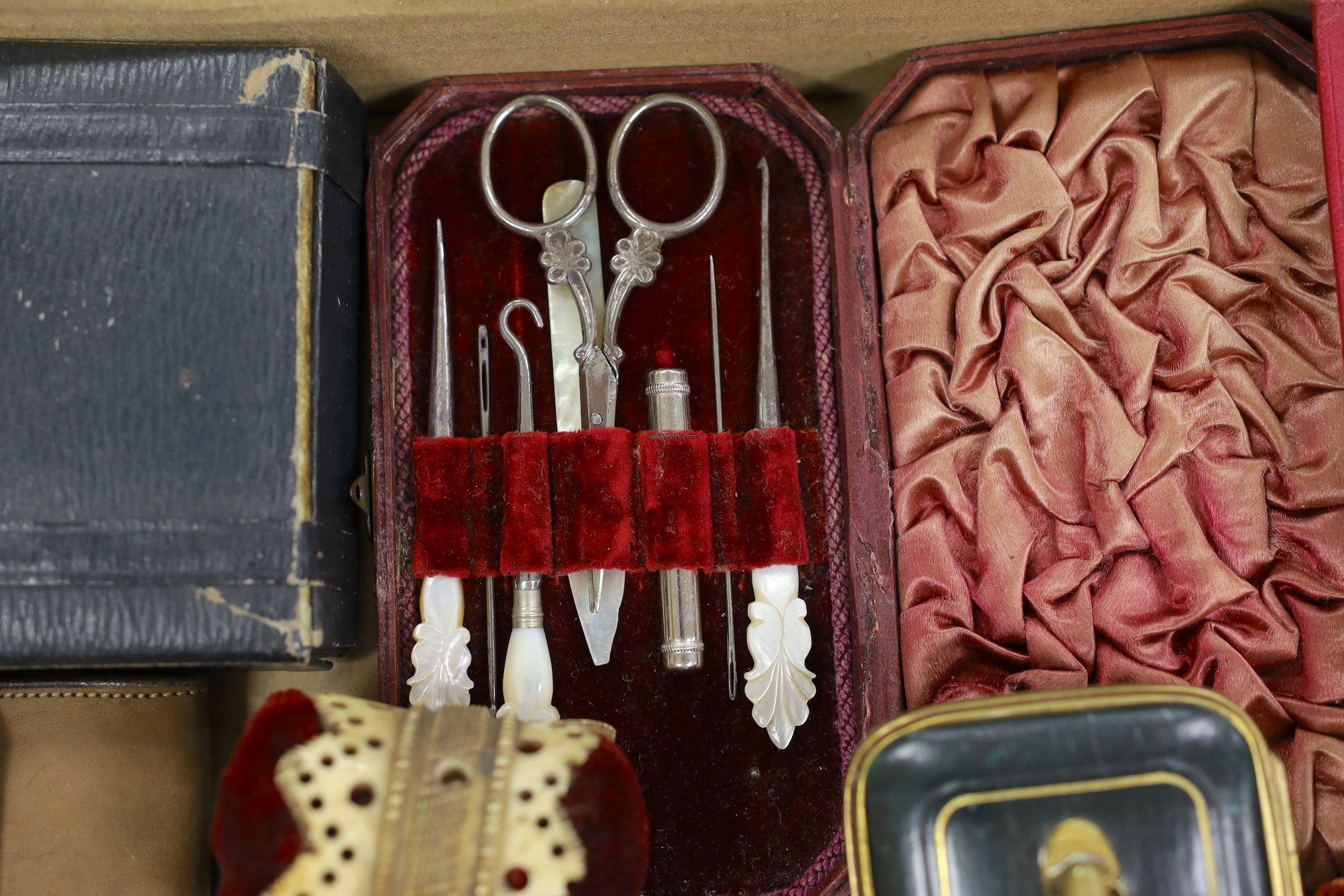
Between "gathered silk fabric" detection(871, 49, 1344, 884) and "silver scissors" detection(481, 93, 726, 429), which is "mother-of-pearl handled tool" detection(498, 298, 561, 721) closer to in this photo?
"silver scissors" detection(481, 93, 726, 429)

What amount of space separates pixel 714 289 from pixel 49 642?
3.07 feet

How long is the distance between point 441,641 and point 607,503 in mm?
283

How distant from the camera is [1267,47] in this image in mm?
1406

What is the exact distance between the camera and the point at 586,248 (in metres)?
1.43

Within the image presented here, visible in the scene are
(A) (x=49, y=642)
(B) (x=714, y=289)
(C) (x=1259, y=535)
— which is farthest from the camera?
(B) (x=714, y=289)

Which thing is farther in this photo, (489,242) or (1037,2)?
(489,242)

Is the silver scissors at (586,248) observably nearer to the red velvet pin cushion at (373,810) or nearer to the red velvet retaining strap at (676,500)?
the red velvet retaining strap at (676,500)

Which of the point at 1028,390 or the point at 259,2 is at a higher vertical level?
the point at 259,2

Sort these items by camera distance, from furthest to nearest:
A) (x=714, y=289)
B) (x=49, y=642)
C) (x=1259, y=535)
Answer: (x=714, y=289) < (x=1259, y=535) < (x=49, y=642)

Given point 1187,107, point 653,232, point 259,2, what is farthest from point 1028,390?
point 259,2

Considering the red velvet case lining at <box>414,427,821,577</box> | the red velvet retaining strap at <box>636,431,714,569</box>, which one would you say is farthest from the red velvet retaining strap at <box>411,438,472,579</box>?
the red velvet retaining strap at <box>636,431,714,569</box>

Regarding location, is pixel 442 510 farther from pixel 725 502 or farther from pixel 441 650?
pixel 725 502

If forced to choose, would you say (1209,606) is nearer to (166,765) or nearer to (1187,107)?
(1187,107)

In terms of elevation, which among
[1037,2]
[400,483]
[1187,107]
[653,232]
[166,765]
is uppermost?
[1037,2]
